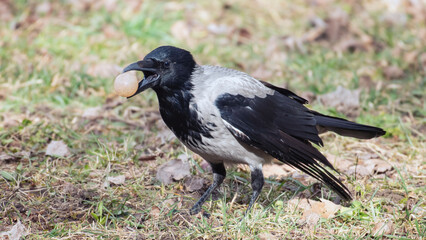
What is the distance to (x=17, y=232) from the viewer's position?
3.78 meters

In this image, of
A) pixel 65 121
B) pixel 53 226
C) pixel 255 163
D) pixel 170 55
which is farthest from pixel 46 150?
pixel 255 163

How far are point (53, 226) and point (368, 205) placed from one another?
232cm

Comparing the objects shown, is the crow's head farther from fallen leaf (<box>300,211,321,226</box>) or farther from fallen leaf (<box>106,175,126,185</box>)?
fallen leaf (<box>300,211,321,226</box>)

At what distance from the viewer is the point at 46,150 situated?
5.07 meters

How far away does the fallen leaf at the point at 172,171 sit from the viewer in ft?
15.4

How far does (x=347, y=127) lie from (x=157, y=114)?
2243mm

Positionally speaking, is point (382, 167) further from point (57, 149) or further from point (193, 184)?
point (57, 149)

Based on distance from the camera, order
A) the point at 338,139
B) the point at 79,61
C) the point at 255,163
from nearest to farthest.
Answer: the point at 255,163 < the point at 338,139 < the point at 79,61

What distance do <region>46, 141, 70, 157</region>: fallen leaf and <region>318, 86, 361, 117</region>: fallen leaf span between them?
2.82 m

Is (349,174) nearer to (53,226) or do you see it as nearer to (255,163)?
(255,163)

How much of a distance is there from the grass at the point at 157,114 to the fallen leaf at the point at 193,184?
0.06 m

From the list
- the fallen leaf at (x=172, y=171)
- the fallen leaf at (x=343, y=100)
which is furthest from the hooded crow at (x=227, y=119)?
the fallen leaf at (x=343, y=100)

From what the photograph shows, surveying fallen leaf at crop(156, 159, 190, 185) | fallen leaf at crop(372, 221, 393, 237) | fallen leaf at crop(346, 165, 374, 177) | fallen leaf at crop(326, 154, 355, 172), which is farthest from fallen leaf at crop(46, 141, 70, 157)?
fallen leaf at crop(372, 221, 393, 237)

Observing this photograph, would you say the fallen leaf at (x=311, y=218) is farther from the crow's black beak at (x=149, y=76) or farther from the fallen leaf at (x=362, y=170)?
the crow's black beak at (x=149, y=76)
